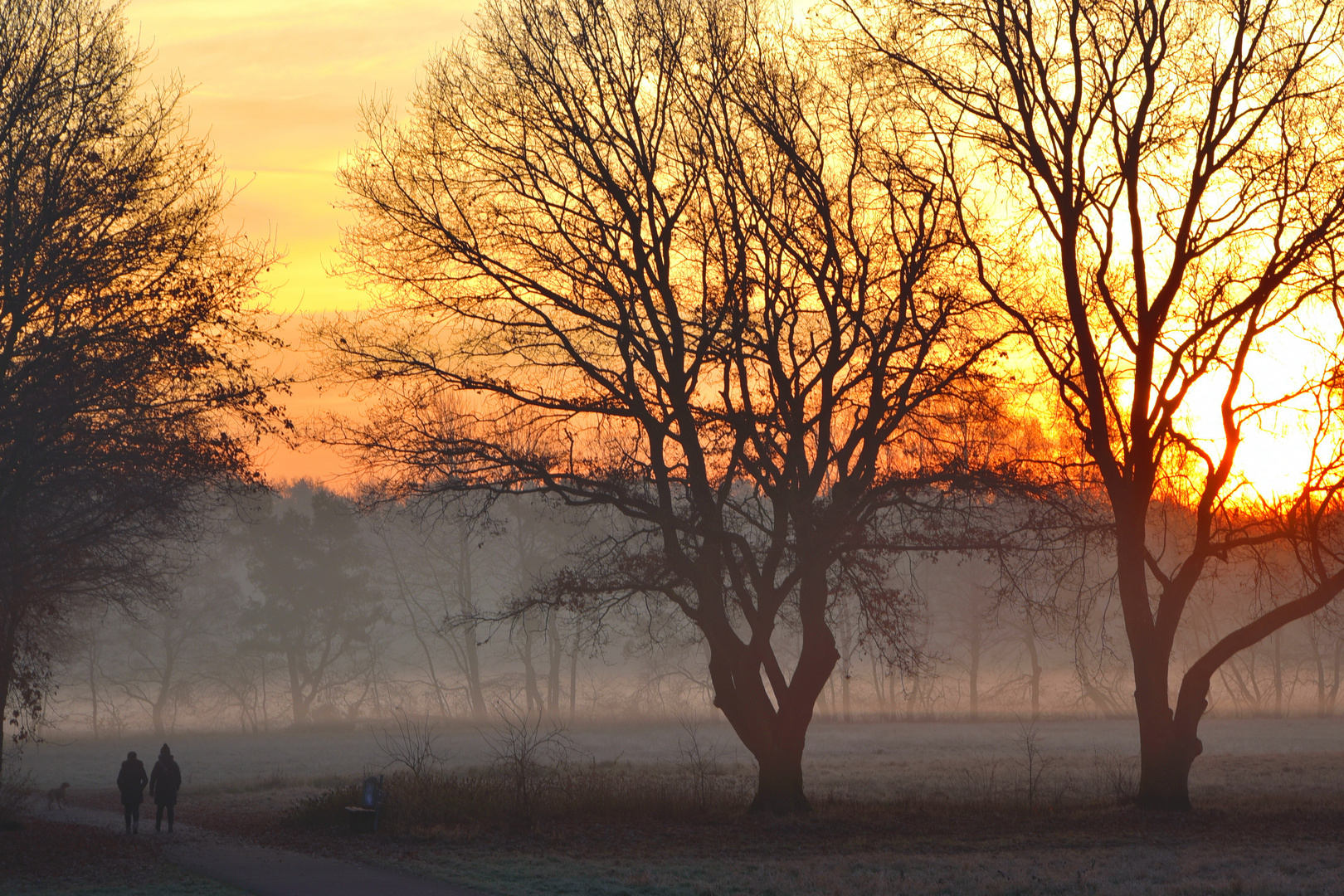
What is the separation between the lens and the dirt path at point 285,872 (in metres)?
11.7

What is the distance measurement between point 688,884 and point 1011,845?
17.2 ft

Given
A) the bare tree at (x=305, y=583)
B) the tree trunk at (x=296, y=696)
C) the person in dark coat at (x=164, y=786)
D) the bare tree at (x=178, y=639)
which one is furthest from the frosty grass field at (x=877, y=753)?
the person in dark coat at (x=164, y=786)

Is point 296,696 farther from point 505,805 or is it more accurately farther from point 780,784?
point 780,784

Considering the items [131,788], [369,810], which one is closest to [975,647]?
[369,810]

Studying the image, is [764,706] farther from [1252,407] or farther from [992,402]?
[1252,407]

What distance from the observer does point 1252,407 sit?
1728 centimetres

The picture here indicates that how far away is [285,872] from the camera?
520 inches

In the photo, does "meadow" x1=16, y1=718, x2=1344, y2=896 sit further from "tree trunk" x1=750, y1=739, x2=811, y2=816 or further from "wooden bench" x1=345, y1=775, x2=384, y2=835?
"tree trunk" x1=750, y1=739, x2=811, y2=816

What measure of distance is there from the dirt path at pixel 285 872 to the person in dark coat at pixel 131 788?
1032 millimetres

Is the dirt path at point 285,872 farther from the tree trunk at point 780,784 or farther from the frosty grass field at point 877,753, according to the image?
the frosty grass field at point 877,753

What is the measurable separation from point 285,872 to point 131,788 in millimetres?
6289

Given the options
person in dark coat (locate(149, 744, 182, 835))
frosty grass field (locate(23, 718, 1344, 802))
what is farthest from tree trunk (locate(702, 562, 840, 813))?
person in dark coat (locate(149, 744, 182, 835))

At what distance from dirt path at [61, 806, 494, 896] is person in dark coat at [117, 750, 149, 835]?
3.39ft

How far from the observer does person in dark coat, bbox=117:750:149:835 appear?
17.8m
